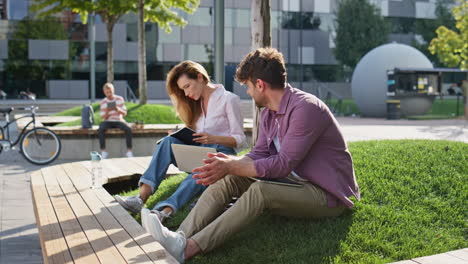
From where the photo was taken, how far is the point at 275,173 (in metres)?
3.82

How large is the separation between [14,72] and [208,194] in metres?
38.3

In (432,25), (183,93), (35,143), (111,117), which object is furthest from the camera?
(432,25)

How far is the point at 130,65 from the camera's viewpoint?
41.4 m

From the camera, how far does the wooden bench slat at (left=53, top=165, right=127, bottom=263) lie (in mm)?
3316

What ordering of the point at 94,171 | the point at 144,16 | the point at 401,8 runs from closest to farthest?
the point at 94,171, the point at 144,16, the point at 401,8

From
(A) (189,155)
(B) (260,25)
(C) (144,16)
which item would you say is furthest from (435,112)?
(A) (189,155)

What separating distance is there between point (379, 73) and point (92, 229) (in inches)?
910

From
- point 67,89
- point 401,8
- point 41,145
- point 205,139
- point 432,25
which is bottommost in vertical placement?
point 41,145

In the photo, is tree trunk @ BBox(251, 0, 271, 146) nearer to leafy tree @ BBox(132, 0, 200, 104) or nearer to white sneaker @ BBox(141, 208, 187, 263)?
white sneaker @ BBox(141, 208, 187, 263)

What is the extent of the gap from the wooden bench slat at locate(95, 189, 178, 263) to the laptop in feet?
2.11

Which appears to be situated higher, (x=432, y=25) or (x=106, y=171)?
(x=432, y=25)

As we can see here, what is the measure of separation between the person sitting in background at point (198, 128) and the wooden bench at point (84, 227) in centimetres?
37

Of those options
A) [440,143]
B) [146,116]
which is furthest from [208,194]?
[146,116]

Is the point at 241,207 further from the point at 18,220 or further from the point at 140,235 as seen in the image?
the point at 18,220
